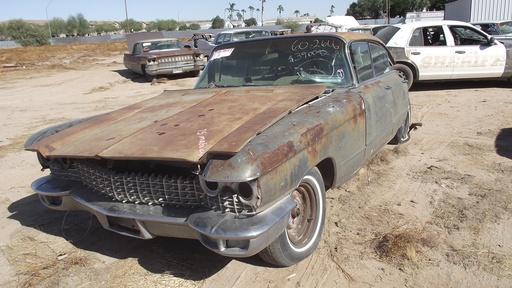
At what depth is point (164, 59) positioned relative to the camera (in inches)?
571

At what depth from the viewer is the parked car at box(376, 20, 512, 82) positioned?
921cm

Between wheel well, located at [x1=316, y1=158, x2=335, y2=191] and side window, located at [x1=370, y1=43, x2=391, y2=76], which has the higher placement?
side window, located at [x1=370, y1=43, x2=391, y2=76]

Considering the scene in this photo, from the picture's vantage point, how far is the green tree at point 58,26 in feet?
297

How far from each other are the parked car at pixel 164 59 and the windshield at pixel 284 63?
10.7 m

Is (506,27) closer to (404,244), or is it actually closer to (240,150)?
(404,244)

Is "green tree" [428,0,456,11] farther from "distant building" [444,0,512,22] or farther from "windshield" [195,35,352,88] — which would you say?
"windshield" [195,35,352,88]

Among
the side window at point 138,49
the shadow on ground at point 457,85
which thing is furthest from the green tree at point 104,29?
the shadow on ground at point 457,85

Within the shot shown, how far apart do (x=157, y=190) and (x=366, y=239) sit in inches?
65.3

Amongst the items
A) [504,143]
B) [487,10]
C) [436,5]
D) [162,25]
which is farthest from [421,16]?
[162,25]

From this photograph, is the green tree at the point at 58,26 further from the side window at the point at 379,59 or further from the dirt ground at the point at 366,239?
the side window at the point at 379,59

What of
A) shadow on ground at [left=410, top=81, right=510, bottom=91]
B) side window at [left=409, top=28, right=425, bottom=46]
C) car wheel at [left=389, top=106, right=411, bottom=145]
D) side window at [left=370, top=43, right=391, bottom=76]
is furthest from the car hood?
shadow on ground at [left=410, top=81, right=510, bottom=91]

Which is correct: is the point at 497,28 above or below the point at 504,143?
above

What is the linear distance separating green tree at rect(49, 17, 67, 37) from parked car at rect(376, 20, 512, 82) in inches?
3743

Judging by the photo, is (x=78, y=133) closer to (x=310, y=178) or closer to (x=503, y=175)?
(x=310, y=178)
